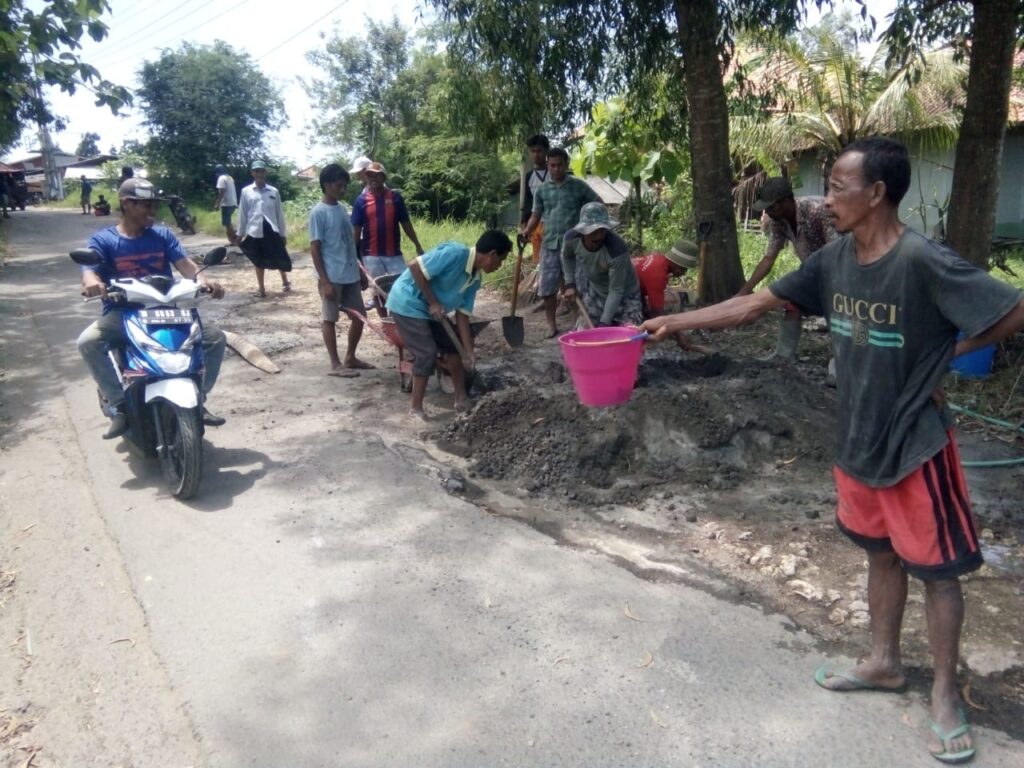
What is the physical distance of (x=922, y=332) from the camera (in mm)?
2547

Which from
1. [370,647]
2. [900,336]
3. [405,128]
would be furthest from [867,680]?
[405,128]

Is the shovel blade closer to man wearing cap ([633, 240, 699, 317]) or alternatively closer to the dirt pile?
man wearing cap ([633, 240, 699, 317])

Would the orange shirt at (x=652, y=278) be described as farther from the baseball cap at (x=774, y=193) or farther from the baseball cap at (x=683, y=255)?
the baseball cap at (x=774, y=193)

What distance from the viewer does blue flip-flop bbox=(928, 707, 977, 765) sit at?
2.53 meters

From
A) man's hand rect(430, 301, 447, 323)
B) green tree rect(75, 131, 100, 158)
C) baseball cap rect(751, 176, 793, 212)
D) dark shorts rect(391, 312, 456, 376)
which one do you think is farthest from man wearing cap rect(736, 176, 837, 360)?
green tree rect(75, 131, 100, 158)

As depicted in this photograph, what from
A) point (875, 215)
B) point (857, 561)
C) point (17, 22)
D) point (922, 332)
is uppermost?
point (17, 22)

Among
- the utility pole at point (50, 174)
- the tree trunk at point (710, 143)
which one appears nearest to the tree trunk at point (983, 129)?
the tree trunk at point (710, 143)

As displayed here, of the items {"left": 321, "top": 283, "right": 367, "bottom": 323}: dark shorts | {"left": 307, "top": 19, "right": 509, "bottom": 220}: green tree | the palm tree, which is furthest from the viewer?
{"left": 307, "top": 19, "right": 509, "bottom": 220}: green tree

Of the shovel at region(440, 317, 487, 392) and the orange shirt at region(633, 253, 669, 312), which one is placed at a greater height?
the orange shirt at region(633, 253, 669, 312)

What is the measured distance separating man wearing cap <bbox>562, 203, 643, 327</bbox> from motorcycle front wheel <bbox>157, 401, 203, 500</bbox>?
2.96 m

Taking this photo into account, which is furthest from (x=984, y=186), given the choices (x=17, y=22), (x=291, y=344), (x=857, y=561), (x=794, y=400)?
(x=17, y=22)

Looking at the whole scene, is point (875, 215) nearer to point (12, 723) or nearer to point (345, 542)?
point (345, 542)

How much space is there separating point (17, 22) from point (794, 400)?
9482 mm

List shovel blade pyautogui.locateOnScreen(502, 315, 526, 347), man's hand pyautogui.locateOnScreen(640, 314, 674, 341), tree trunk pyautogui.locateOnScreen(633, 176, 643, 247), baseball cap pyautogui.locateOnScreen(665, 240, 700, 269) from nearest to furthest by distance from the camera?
man's hand pyautogui.locateOnScreen(640, 314, 674, 341), baseball cap pyautogui.locateOnScreen(665, 240, 700, 269), shovel blade pyautogui.locateOnScreen(502, 315, 526, 347), tree trunk pyautogui.locateOnScreen(633, 176, 643, 247)
